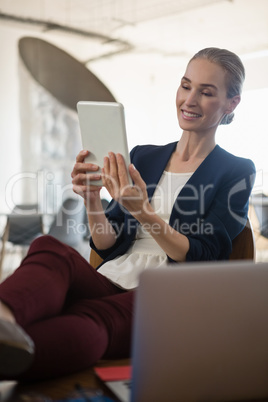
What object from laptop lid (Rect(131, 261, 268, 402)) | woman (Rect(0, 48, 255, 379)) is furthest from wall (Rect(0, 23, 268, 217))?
laptop lid (Rect(131, 261, 268, 402))

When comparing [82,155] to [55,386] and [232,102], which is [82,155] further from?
[55,386]

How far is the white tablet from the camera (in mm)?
1496

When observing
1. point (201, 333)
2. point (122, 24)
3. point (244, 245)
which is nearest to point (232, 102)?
point (244, 245)

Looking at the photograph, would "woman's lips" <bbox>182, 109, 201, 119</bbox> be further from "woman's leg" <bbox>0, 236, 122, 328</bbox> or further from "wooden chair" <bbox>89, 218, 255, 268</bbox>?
"woman's leg" <bbox>0, 236, 122, 328</bbox>

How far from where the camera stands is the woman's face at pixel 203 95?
171cm

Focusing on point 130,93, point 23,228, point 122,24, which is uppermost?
point 122,24

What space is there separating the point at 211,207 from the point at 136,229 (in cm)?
24

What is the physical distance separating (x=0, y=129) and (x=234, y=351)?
5.34 metres

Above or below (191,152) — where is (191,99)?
above

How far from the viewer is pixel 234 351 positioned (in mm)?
897

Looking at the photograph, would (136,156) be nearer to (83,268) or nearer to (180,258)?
(180,258)

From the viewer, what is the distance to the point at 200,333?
874 mm

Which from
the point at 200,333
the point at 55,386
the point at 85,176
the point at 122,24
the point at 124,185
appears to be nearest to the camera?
the point at 200,333

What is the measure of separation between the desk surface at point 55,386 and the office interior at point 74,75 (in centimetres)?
475
